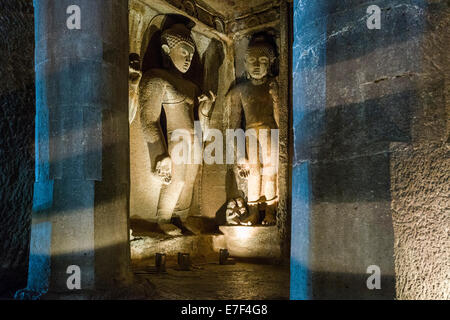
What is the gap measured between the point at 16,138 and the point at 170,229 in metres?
2.22

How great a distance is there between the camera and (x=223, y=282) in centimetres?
420

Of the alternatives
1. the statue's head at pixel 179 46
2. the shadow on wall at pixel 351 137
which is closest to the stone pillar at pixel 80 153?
the shadow on wall at pixel 351 137

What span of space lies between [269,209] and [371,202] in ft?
12.0

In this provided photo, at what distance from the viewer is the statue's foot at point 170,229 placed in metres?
5.37

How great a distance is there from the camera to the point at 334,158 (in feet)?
7.47

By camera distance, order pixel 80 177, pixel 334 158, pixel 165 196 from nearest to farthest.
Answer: pixel 334 158, pixel 80 177, pixel 165 196

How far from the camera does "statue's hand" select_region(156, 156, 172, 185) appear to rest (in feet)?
17.9

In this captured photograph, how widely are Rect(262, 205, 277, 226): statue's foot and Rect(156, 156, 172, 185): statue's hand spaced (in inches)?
57.3

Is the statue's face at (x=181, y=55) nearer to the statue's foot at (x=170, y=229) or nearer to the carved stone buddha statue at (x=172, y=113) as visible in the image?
the carved stone buddha statue at (x=172, y=113)

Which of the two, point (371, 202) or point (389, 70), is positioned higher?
point (389, 70)

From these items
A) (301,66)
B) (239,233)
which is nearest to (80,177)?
Answer: (301,66)

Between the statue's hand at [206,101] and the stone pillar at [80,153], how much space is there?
271 cm

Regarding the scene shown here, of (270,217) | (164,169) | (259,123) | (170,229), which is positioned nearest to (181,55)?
(259,123)

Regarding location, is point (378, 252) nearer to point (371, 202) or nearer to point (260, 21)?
point (371, 202)
